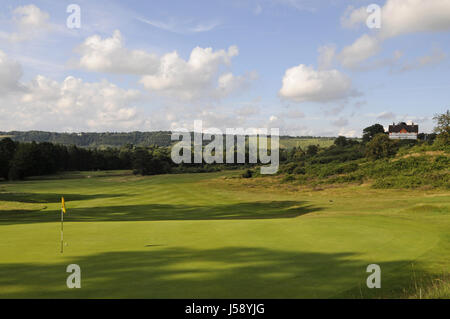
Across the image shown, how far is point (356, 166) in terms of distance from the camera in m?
59.4

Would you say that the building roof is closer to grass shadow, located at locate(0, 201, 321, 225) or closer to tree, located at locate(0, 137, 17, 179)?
grass shadow, located at locate(0, 201, 321, 225)

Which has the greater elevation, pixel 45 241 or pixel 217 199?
pixel 45 241

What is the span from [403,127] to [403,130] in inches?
43.6

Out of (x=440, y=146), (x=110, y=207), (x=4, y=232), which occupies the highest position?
(x=440, y=146)

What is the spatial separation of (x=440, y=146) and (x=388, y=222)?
47.1m

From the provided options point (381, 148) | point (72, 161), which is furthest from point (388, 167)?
point (72, 161)

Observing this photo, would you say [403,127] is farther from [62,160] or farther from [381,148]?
[62,160]

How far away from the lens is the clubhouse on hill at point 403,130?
359 ft

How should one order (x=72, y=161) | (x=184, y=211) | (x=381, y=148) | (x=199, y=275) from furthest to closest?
(x=72, y=161) < (x=381, y=148) < (x=184, y=211) < (x=199, y=275)

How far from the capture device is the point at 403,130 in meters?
112

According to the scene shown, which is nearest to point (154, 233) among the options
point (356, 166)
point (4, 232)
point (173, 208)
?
point (4, 232)

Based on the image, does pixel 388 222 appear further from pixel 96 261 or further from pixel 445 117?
pixel 445 117

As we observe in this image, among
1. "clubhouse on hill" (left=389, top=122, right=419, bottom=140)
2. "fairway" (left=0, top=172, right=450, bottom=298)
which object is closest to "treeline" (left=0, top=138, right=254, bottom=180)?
"clubhouse on hill" (left=389, top=122, right=419, bottom=140)

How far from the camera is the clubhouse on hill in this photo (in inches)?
4311
